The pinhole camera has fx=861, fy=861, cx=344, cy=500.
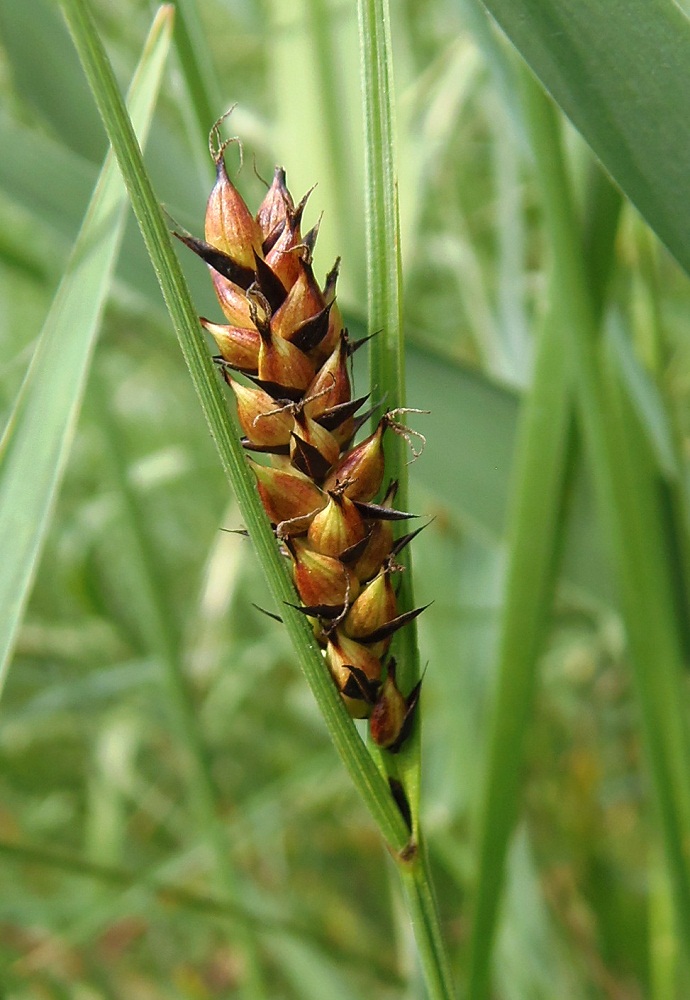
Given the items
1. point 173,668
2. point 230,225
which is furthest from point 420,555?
point 230,225

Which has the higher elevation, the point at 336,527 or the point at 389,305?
the point at 389,305

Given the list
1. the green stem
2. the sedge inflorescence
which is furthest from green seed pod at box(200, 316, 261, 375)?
the green stem

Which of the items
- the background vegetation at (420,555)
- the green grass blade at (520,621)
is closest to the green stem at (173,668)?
the background vegetation at (420,555)

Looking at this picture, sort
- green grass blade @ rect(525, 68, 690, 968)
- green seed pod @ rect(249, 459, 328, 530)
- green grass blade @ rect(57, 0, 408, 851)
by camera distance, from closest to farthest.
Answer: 1. green grass blade @ rect(57, 0, 408, 851)
2. green seed pod @ rect(249, 459, 328, 530)
3. green grass blade @ rect(525, 68, 690, 968)

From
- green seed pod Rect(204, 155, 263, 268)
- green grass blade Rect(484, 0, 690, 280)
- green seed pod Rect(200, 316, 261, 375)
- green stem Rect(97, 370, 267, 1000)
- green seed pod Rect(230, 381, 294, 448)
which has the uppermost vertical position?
green grass blade Rect(484, 0, 690, 280)

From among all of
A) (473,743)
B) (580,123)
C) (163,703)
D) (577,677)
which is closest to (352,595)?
(580,123)

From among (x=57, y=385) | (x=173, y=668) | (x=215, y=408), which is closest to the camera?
(x=215, y=408)

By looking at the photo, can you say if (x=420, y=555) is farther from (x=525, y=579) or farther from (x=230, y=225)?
(x=230, y=225)

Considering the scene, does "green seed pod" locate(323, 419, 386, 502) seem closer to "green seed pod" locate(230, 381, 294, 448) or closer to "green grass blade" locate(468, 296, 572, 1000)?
"green seed pod" locate(230, 381, 294, 448)
